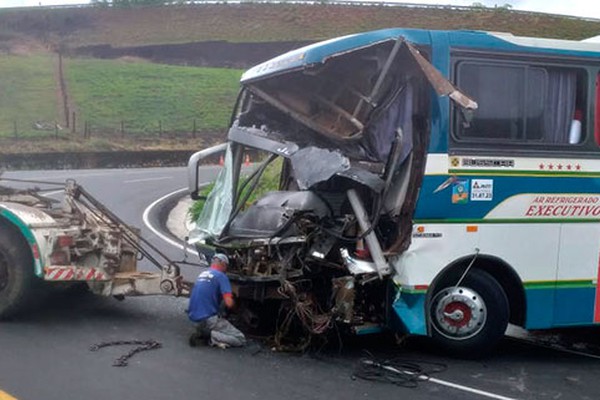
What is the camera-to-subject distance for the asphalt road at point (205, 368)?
6332 millimetres

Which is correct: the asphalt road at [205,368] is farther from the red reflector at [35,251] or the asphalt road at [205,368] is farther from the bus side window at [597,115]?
the bus side window at [597,115]

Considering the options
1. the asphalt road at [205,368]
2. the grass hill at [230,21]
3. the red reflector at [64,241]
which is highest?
the grass hill at [230,21]

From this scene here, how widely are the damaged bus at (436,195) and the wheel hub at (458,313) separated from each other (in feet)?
0.04

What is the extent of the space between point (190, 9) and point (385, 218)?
6521cm

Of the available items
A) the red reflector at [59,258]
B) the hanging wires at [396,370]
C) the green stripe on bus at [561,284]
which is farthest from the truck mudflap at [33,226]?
the green stripe on bus at [561,284]

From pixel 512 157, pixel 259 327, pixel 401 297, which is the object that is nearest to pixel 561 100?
pixel 512 157

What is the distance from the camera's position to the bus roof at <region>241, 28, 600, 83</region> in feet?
23.7

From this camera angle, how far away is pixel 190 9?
69625 millimetres

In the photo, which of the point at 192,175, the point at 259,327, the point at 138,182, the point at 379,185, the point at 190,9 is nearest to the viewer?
the point at 379,185

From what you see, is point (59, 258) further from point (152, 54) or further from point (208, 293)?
point (152, 54)

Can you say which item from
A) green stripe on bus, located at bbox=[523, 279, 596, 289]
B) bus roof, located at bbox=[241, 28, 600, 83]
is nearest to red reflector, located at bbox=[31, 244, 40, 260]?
bus roof, located at bbox=[241, 28, 600, 83]

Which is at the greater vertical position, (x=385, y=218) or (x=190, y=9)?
(x=190, y=9)

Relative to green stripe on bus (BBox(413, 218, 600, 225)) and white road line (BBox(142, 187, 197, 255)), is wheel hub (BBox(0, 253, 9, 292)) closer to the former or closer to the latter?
green stripe on bus (BBox(413, 218, 600, 225))

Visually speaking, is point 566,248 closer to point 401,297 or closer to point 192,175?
point 401,297
